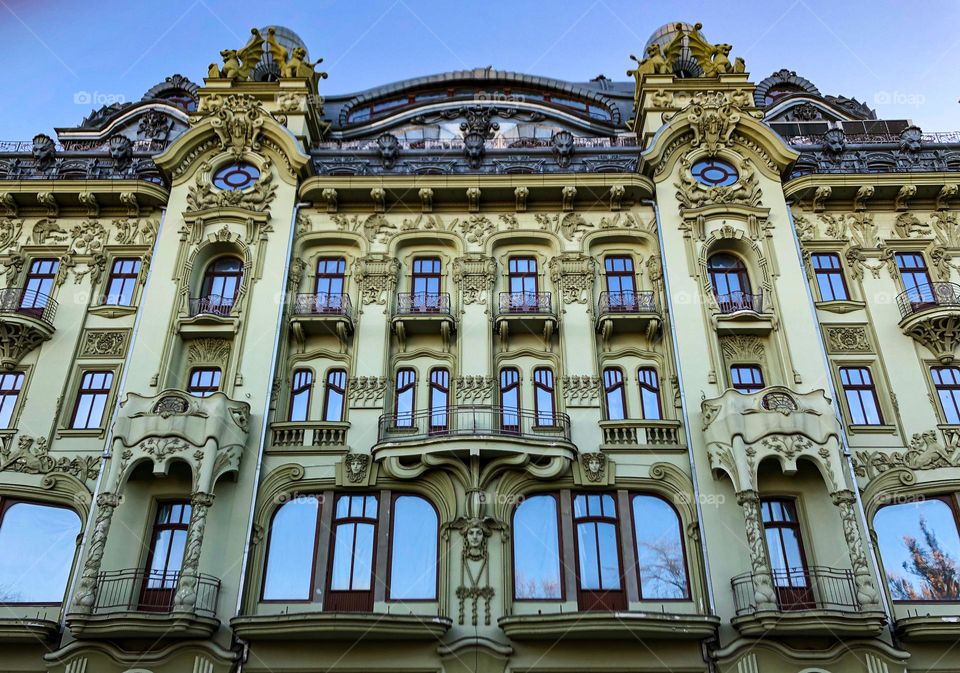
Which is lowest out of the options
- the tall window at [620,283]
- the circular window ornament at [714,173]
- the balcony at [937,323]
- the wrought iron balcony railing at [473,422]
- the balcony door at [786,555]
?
the balcony door at [786,555]

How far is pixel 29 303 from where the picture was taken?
21.4 m

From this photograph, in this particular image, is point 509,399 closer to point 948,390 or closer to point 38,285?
point 948,390

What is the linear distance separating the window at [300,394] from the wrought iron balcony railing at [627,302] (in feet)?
25.2

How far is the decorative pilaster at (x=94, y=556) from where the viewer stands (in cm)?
1598

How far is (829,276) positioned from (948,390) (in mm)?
4181

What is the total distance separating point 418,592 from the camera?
1709cm

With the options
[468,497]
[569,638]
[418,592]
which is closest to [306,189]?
[468,497]

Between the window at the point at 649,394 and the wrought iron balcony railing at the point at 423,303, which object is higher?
the wrought iron balcony railing at the point at 423,303

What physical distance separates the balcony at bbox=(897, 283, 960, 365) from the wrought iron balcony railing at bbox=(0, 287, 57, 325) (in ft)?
72.7

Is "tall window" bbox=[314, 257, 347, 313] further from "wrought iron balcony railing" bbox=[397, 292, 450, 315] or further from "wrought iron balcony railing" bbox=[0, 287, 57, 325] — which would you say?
"wrought iron balcony railing" bbox=[0, 287, 57, 325]

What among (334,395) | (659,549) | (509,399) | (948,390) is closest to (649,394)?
(509,399)

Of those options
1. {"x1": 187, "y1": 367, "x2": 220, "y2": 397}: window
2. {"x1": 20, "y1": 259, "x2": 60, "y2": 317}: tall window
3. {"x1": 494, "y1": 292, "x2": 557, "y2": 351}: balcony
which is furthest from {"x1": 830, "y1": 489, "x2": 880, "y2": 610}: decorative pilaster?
{"x1": 20, "y1": 259, "x2": 60, "y2": 317}: tall window

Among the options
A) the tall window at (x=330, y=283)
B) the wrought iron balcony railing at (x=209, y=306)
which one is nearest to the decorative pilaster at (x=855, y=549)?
the tall window at (x=330, y=283)

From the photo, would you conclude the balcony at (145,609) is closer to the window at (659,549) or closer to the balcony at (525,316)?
the balcony at (525,316)
